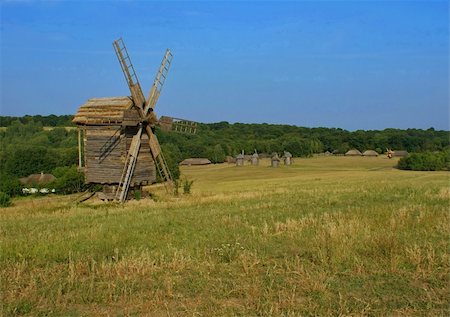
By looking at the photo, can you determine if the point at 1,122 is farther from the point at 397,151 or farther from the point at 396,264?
the point at 396,264

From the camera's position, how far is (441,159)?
75.6m

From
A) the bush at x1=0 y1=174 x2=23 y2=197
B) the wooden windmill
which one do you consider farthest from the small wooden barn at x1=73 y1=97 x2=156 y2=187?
the bush at x1=0 y1=174 x2=23 y2=197

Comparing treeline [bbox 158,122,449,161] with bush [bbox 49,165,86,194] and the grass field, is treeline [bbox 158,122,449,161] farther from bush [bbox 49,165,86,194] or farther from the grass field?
the grass field

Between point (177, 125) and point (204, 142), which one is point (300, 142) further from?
point (177, 125)

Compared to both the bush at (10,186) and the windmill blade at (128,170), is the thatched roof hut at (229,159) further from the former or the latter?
the windmill blade at (128,170)

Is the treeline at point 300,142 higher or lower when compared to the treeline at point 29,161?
higher

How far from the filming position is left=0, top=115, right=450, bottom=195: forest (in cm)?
7669

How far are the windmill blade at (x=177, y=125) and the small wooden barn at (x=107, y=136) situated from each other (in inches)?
97.5

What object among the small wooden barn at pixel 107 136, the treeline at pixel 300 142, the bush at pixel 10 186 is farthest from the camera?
the treeline at pixel 300 142

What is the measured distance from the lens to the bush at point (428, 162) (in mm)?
74812

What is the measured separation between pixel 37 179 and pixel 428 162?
60.2 metres

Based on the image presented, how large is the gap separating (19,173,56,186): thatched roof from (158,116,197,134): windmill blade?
135ft

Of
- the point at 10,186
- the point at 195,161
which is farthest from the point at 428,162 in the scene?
the point at 10,186

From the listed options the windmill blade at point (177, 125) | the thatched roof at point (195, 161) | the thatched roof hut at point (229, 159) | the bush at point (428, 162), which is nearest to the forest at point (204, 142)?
the thatched roof hut at point (229, 159)
